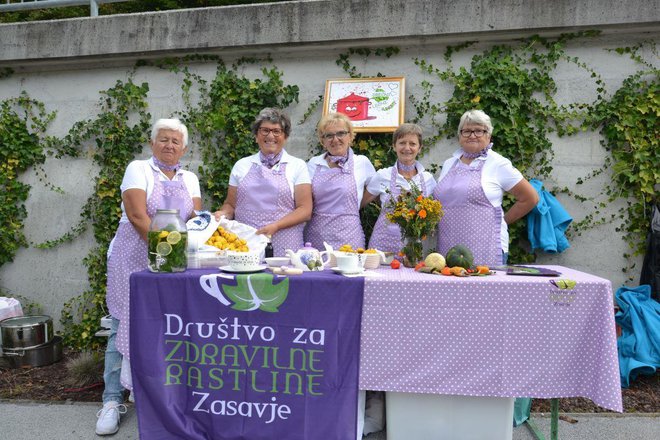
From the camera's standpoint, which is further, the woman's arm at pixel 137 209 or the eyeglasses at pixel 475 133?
the eyeglasses at pixel 475 133

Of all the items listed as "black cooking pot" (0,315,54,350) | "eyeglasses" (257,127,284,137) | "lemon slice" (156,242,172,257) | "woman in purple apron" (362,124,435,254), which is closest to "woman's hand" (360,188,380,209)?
"woman in purple apron" (362,124,435,254)

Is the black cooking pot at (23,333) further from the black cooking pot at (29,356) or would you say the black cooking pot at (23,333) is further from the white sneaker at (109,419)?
→ the white sneaker at (109,419)

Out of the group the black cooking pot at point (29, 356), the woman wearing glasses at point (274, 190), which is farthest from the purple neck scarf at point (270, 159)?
the black cooking pot at point (29, 356)

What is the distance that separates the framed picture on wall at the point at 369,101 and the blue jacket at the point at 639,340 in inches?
83.5

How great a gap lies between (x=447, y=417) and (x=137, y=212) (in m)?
2.05

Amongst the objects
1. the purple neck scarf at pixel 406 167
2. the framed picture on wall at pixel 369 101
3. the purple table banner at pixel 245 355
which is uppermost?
the framed picture on wall at pixel 369 101

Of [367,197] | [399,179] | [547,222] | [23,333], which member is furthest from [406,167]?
[23,333]

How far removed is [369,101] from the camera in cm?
395

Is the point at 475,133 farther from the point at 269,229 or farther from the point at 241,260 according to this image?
the point at 241,260

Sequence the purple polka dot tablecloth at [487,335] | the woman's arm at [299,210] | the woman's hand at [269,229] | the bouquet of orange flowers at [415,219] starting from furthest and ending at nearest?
the woman's arm at [299,210], the woman's hand at [269,229], the bouquet of orange flowers at [415,219], the purple polka dot tablecloth at [487,335]

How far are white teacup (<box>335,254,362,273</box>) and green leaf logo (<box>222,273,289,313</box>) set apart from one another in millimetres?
274

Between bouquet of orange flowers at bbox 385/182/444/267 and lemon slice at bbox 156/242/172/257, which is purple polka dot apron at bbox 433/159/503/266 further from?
lemon slice at bbox 156/242/172/257

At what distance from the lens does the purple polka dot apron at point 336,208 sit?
338cm

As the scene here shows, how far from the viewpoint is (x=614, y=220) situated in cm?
372
